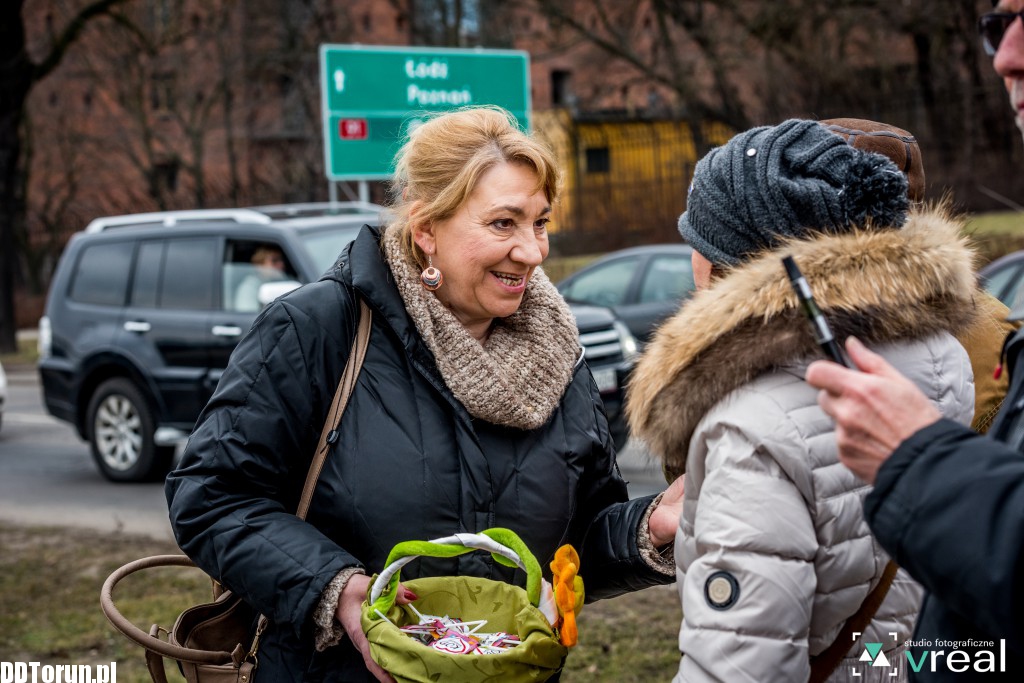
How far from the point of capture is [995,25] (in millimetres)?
1697

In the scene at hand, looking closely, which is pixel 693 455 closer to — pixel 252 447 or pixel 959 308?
pixel 959 308

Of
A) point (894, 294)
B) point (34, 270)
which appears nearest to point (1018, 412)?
point (894, 294)

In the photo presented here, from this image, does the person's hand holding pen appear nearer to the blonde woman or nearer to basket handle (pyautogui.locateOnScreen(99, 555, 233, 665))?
the blonde woman

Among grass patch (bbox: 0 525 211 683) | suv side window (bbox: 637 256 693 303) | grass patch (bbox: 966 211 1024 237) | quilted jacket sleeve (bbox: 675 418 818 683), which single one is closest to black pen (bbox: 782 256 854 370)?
quilted jacket sleeve (bbox: 675 418 818 683)

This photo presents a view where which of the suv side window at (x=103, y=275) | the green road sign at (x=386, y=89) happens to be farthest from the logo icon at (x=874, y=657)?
the green road sign at (x=386, y=89)

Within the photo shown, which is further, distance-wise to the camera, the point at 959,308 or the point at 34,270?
the point at 34,270

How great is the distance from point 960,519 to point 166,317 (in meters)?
8.70

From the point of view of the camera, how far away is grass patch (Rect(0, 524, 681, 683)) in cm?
460

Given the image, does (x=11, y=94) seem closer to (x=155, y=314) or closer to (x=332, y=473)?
(x=155, y=314)

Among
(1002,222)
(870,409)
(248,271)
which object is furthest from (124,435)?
(1002,222)

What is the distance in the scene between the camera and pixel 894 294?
1790 mm

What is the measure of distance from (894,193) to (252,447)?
1.33 meters

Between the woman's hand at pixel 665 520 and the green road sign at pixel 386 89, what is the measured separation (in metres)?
11.3

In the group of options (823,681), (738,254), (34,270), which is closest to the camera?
(823,681)
